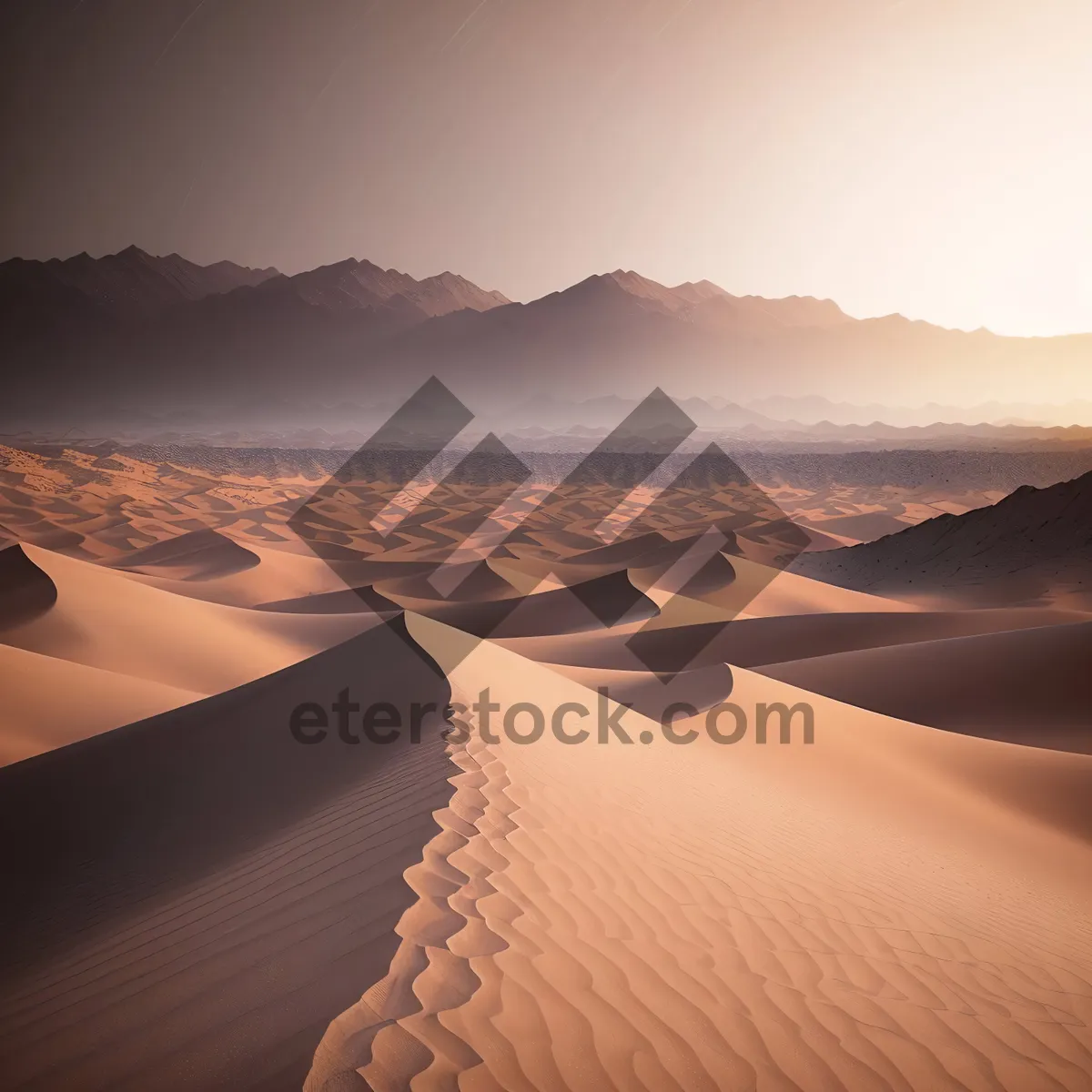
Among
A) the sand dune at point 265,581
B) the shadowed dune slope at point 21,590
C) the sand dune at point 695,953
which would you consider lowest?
the sand dune at point 265,581

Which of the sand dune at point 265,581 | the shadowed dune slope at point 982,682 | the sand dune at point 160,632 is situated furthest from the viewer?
the sand dune at point 265,581

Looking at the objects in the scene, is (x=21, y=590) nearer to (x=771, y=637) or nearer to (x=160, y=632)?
(x=160, y=632)

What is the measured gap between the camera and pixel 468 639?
10117mm

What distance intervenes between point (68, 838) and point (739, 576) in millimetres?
21308

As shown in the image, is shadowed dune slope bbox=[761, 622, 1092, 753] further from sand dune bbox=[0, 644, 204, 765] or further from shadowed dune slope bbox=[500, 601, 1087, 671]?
sand dune bbox=[0, 644, 204, 765]

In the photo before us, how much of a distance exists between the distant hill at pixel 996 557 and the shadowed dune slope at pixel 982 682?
10.4 meters

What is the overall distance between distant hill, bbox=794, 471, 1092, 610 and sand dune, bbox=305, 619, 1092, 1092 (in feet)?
67.4

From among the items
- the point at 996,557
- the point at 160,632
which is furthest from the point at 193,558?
the point at 996,557

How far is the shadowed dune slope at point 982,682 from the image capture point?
11352 mm

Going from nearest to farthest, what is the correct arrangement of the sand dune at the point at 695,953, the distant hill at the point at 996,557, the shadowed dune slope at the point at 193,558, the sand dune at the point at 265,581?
the sand dune at the point at 695,953 → the sand dune at the point at 265,581 → the distant hill at the point at 996,557 → the shadowed dune slope at the point at 193,558

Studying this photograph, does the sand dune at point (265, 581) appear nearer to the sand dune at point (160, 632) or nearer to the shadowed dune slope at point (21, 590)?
the shadowed dune slope at point (21, 590)

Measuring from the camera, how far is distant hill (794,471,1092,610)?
23875mm

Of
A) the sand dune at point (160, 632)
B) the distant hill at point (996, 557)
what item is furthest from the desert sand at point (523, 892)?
the distant hill at point (996, 557)

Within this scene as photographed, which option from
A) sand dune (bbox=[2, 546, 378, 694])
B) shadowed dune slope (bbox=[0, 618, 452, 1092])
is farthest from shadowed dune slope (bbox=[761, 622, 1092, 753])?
sand dune (bbox=[2, 546, 378, 694])
